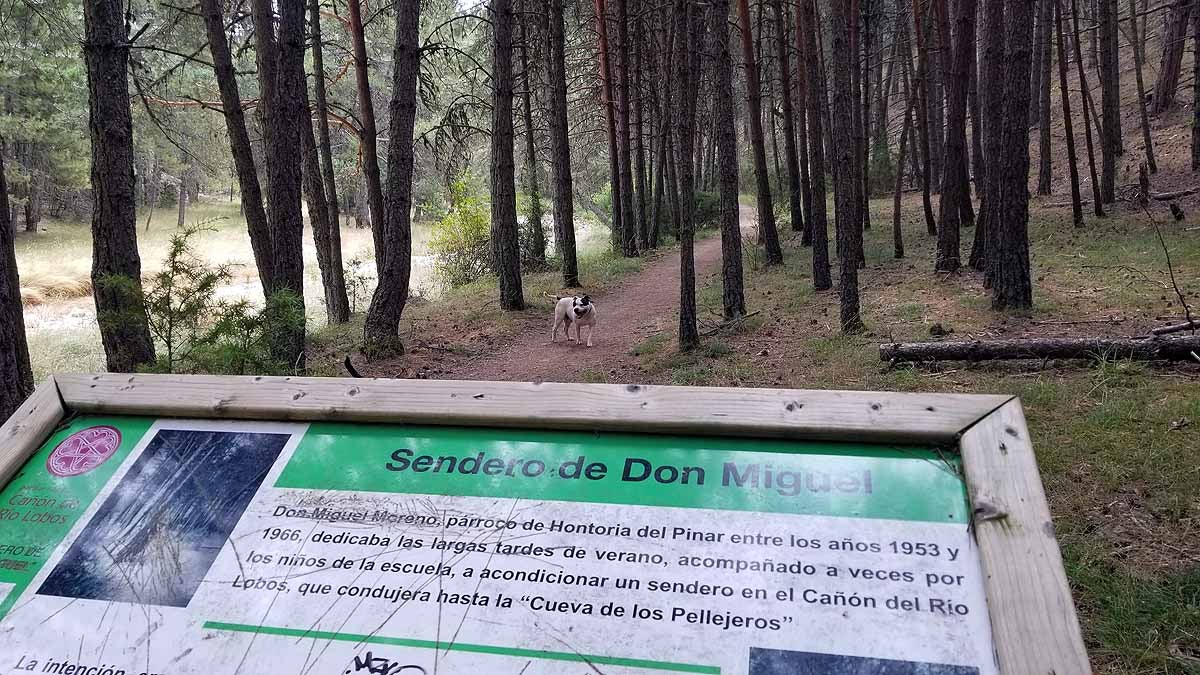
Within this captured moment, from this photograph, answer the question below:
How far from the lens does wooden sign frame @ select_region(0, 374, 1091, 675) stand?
1413 millimetres

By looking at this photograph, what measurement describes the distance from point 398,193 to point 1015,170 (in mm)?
7709

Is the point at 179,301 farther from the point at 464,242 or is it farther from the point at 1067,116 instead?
the point at 1067,116

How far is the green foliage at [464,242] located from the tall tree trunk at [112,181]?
1164cm

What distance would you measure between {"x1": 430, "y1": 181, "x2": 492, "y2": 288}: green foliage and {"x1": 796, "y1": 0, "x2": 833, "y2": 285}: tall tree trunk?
27.2 ft

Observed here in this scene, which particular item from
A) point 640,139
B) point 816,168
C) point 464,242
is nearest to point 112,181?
point 816,168

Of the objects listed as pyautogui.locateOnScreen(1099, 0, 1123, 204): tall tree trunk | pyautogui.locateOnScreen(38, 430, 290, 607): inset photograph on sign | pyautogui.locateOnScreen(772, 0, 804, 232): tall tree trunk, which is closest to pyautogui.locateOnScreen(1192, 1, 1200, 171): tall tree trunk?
pyautogui.locateOnScreen(1099, 0, 1123, 204): tall tree trunk

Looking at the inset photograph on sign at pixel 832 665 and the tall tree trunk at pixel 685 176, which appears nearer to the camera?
the inset photograph on sign at pixel 832 665

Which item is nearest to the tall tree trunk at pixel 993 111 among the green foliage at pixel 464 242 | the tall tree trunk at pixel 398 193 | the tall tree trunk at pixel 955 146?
the tall tree trunk at pixel 955 146

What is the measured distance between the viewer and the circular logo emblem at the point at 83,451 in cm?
213

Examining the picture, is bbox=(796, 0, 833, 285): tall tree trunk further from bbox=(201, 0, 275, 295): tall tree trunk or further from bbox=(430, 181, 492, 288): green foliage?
bbox=(201, 0, 275, 295): tall tree trunk

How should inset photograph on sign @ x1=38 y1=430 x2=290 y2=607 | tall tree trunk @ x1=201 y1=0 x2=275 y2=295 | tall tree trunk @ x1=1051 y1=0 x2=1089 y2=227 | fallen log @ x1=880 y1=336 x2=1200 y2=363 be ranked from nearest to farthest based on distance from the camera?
1. inset photograph on sign @ x1=38 y1=430 x2=290 y2=607
2. fallen log @ x1=880 y1=336 x2=1200 y2=363
3. tall tree trunk @ x1=201 y1=0 x2=275 y2=295
4. tall tree trunk @ x1=1051 y1=0 x2=1089 y2=227

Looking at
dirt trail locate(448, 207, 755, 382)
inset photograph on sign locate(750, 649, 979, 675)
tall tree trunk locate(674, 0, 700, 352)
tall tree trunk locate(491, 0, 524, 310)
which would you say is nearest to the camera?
inset photograph on sign locate(750, 649, 979, 675)

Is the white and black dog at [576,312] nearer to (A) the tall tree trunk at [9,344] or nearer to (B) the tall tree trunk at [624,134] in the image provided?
(A) the tall tree trunk at [9,344]

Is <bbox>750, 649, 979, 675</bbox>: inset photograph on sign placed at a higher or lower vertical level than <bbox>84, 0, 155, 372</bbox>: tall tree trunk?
lower
